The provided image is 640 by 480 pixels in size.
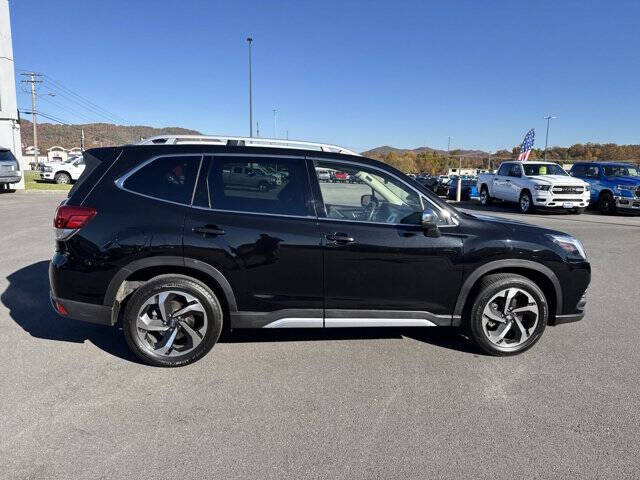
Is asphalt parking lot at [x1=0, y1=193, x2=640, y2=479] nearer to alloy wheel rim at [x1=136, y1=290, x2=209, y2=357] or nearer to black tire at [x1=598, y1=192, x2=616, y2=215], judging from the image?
alloy wheel rim at [x1=136, y1=290, x2=209, y2=357]

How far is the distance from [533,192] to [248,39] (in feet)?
86.2

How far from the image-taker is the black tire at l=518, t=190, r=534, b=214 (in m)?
16.5

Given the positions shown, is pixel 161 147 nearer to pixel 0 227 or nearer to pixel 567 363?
pixel 567 363

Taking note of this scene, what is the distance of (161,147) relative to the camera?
3.85 metres

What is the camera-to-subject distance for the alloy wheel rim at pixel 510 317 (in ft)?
13.0

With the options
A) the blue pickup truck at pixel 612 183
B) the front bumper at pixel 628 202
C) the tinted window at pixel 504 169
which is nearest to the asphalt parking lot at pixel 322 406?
the front bumper at pixel 628 202

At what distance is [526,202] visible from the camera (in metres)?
16.7

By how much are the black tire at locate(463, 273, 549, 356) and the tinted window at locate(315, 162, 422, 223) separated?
0.89 meters

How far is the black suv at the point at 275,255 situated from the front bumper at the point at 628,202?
14.7 metres

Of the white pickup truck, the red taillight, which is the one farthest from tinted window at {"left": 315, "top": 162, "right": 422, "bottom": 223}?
the white pickup truck

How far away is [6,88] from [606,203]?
29.2 m

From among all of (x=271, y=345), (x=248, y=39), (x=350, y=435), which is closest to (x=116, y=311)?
(x=271, y=345)

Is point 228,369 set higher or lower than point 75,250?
lower

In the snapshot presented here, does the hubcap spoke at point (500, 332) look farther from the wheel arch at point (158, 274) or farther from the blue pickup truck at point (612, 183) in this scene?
the blue pickup truck at point (612, 183)
